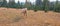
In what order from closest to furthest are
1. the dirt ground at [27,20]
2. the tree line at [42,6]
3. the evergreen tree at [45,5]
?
the dirt ground at [27,20] < the tree line at [42,6] < the evergreen tree at [45,5]

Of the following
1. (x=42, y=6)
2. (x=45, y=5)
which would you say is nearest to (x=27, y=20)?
(x=45, y=5)

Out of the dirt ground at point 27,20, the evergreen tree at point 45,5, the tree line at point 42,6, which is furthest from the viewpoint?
the evergreen tree at point 45,5

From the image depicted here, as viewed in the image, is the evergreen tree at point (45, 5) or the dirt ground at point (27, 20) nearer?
the dirt ground at point (27, 20)

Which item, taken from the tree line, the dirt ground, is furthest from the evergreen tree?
the dirt ground

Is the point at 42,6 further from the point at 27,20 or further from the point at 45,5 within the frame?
the point at 27,20

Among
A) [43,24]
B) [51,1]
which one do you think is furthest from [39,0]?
[43,24]

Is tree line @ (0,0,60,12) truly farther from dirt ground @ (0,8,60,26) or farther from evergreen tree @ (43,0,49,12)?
dirt ground @ (0,8,60,26)

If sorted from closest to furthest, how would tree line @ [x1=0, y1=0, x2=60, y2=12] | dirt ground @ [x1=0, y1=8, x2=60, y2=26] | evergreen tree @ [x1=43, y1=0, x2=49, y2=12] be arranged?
dirt ground @ [x1=0, y1=8, x2=60, y2=26] < tree line @ [x1=0, y1=0, x2=60, y2=12] < evergreen tree @ [x1=43, y1=0, x2=49, y2=12]

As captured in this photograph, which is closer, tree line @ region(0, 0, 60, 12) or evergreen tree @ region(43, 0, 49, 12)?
tree line @ region(0, 0, 60, 12)

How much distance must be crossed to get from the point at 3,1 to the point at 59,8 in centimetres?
1181

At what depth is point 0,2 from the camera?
29.2m

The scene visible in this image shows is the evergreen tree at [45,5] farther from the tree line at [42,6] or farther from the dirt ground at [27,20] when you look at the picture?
the dirt ground at [27,20]

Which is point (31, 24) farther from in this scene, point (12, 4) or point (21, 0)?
point (21, 0)

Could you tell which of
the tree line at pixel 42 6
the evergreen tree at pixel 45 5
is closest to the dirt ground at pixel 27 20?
the tree line at pixel 42 6
